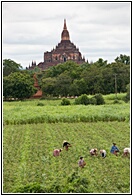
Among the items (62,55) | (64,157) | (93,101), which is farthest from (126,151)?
(62,55)

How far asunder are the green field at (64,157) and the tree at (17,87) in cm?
1068

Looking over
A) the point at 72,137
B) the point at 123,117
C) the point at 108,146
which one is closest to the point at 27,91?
the point at 123,117

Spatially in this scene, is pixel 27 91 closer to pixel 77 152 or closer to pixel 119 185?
pixel 77 152

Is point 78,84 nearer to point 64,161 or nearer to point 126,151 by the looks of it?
point 126,151

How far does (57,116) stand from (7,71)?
22210 millimetres

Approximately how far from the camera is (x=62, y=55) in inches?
2240

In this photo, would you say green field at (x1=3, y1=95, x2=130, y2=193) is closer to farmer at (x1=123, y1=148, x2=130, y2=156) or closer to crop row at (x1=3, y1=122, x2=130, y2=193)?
crop row at (x1=3, y1=122, x2=130, y2=193)

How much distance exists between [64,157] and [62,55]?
47605mm

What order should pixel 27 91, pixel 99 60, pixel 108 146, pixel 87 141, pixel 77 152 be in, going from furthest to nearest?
pixel 99 60
pixel 27 91
pixel 87 141
pixel 108 146
pixel 77 152

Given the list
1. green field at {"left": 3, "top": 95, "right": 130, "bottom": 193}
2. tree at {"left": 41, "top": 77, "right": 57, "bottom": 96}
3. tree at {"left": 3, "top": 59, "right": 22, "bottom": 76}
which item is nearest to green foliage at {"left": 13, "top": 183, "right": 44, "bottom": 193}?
green field at {"left": 3, "top": 95, "right": 130, "bottom": 193}

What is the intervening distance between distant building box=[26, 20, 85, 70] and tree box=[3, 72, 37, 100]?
26218 mm

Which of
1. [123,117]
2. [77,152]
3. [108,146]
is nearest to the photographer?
[77,152]

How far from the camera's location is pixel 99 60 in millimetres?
38375

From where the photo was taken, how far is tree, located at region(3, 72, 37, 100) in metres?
28.9
